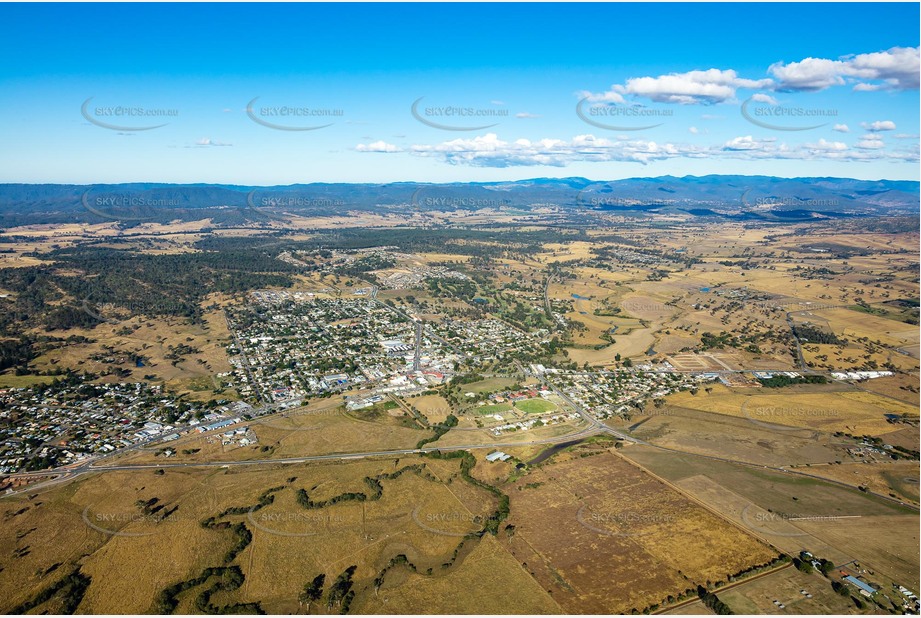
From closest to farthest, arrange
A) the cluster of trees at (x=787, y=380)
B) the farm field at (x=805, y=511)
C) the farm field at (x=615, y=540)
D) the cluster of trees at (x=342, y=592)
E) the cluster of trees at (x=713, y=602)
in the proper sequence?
the cluster of trees at (x=713, y=602) → the cluster of trees at (x=342, y=592) → the farm field at (x=615, y=540) → the farm field at (x=805, y=511) → the cluster of trees at (x=787, y=380)

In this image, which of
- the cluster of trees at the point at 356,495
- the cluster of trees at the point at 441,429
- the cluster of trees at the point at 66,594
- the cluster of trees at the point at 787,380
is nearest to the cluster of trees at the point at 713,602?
the cluster of trees at the point at 356,495

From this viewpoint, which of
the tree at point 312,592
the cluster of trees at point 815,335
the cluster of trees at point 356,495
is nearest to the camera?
the tree at point 312,592

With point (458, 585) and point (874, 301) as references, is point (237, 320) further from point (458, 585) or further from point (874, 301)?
point (874, 301)

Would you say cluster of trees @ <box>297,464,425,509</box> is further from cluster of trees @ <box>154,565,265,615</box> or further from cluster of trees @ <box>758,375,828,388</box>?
cluster of trees @ <box>758,375,828,388</box>

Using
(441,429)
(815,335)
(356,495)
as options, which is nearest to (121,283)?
(441,429)

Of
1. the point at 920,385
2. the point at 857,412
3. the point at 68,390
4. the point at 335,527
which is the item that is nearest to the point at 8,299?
the point at 68,390

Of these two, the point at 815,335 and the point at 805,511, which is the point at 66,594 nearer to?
the point at 805,511

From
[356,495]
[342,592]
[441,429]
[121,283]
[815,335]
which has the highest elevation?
[121,283]

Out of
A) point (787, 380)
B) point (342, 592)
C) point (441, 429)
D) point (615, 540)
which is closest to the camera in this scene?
point (342, 592)

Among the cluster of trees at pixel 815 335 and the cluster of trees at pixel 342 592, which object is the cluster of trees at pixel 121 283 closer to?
the cluster of trees at pixel 342 592

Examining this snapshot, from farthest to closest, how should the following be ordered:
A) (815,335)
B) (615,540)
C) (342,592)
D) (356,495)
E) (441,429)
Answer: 1. (815,335)
2. (441,429)
3. (356,495)
4. (615,540)
5. (342,592)

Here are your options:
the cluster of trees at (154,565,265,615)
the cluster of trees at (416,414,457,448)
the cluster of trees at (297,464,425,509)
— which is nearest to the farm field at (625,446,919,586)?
the cluster of trees at (416,414,457,448)
